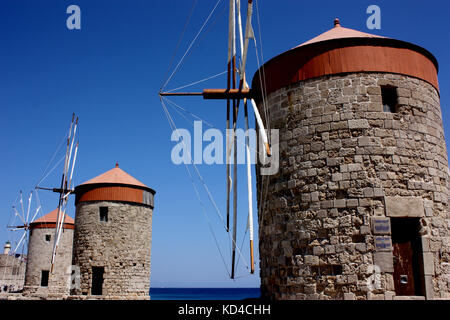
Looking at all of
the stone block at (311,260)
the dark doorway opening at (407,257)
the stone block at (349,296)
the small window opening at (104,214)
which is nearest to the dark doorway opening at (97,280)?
the small window opening at (104,214)

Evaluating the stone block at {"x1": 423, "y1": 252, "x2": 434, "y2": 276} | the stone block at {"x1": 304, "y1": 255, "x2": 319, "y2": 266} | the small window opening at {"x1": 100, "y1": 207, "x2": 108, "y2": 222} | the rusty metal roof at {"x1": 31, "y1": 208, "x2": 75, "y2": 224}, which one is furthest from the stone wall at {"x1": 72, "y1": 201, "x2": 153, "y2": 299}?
the stone block at {"x1": 423, "y1": 252, "x2": 434, "y2": 276}

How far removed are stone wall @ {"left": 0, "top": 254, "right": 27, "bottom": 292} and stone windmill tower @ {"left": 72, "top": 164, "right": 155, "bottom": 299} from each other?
25.9m

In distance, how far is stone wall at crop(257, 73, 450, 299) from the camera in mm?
8719

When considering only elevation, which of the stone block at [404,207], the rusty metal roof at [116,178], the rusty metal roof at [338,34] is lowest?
the stone block at [404,207]

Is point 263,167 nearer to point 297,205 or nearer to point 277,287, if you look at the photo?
point 297,205

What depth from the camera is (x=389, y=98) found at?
964 centimetres

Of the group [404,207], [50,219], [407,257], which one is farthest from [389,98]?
[50,219]

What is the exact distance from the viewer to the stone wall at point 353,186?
28.6ft

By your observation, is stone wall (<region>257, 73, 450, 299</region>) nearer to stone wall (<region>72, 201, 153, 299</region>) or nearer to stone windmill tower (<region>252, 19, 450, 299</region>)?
stone windmill tower (<region>252, 19, 450, 299</region>)

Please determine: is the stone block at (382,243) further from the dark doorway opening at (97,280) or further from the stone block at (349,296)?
the dark doorway opening at (97,280)

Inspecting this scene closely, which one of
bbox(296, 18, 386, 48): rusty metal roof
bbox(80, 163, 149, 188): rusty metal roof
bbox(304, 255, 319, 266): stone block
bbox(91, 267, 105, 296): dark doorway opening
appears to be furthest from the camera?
bbox(80, 163, 149, 188): rusty metal roof

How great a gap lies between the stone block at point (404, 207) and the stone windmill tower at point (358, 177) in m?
0.02

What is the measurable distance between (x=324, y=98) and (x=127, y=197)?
49.2ft

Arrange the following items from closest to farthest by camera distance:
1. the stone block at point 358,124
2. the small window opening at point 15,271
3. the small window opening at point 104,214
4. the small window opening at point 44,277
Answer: the stone block at point 358,124
the small window opening at point 104,214
the small window opening at point 44,277
the small window opening at point 15,271
